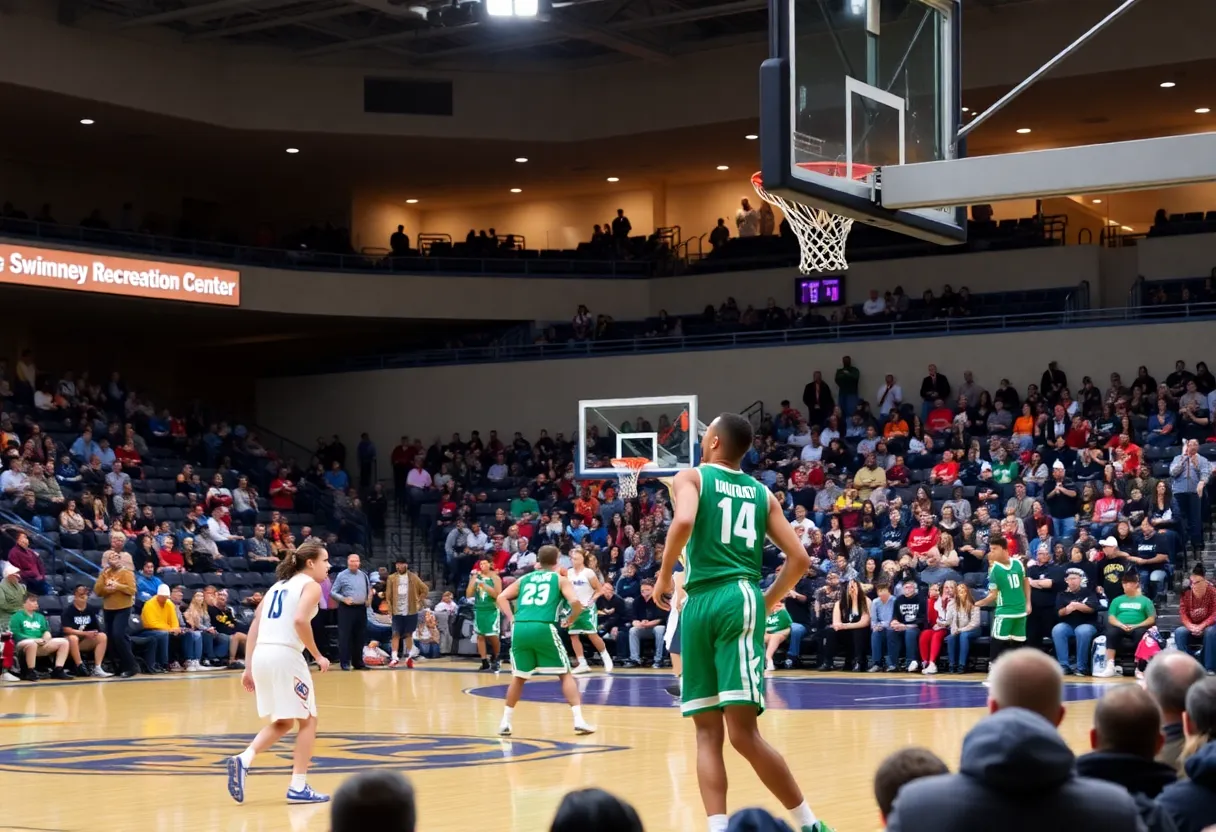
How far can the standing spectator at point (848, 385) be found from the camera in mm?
28844

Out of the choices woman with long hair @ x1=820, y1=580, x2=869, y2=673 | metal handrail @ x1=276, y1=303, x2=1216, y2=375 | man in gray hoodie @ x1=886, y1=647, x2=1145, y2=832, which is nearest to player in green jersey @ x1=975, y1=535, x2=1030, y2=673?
woman with long hair @ x1=820, y1=580, x2=869, y2=673

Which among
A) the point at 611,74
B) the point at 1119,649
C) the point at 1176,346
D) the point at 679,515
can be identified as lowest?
the point at 1119,649

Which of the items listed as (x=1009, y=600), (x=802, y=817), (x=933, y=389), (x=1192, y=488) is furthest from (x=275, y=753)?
(x=933, y=389)

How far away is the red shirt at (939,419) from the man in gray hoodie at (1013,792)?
78.8 ft

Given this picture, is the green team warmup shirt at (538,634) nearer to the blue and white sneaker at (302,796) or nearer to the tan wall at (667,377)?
Result: the blue and white sneaker at (302,796)

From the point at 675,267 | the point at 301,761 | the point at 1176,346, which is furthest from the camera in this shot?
the point at 675,267

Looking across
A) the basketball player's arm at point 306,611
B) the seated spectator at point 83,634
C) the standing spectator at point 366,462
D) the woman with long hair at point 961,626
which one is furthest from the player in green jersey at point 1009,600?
the standing spectator at point 366,462

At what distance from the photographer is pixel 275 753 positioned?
1245cm

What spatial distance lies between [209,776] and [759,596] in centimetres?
516

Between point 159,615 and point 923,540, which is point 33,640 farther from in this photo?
point 923,540

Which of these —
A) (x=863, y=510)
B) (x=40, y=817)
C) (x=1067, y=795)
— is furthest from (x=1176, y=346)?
(x=1067, y=795)

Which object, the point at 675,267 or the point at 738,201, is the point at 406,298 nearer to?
the point at 675,267

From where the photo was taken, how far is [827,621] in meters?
22.3

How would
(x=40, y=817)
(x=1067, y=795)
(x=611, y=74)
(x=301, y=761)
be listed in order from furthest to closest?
(x=611, y=74) → (x=301, y=761) → (x=40, y=817) → (x=1067, y=795)
